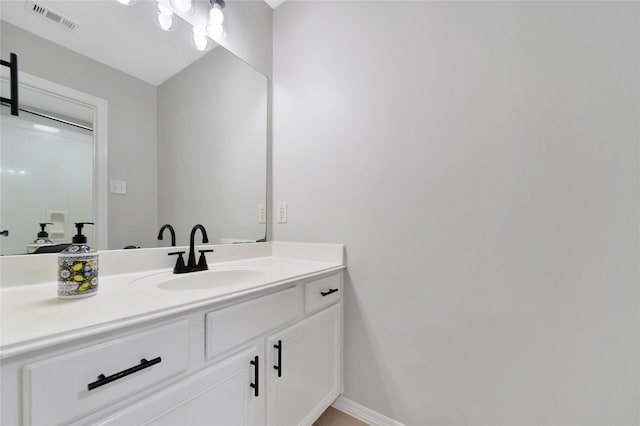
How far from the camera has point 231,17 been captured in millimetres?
1483

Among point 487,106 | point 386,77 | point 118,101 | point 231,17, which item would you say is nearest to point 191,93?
point 118,101

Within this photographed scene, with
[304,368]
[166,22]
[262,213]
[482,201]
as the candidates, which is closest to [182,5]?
[166,22]

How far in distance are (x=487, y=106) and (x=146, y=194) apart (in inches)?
58.7

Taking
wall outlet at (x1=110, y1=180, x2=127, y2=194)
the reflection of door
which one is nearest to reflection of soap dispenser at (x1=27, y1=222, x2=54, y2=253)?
the reflection of door

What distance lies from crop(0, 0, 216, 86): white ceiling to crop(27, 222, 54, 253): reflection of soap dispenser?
2.13 feet

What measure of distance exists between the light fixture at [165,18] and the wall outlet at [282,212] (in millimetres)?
1035

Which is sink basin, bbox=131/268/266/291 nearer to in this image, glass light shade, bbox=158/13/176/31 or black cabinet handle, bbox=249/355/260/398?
black cabinet handle, bbox=249/355/260/398

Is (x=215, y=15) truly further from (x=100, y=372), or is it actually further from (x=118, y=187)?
(x=100, y=372)

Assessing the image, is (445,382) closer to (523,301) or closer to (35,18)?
→ (523,301)

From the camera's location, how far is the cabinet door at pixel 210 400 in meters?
0.64

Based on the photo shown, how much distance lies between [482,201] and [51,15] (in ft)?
5.62

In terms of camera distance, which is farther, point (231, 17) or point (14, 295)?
point (231, 17)

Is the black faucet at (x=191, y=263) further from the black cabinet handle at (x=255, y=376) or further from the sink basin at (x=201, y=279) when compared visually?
the black cabinet handle at (x=255, y=376)

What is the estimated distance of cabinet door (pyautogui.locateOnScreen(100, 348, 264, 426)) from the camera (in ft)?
2.10
